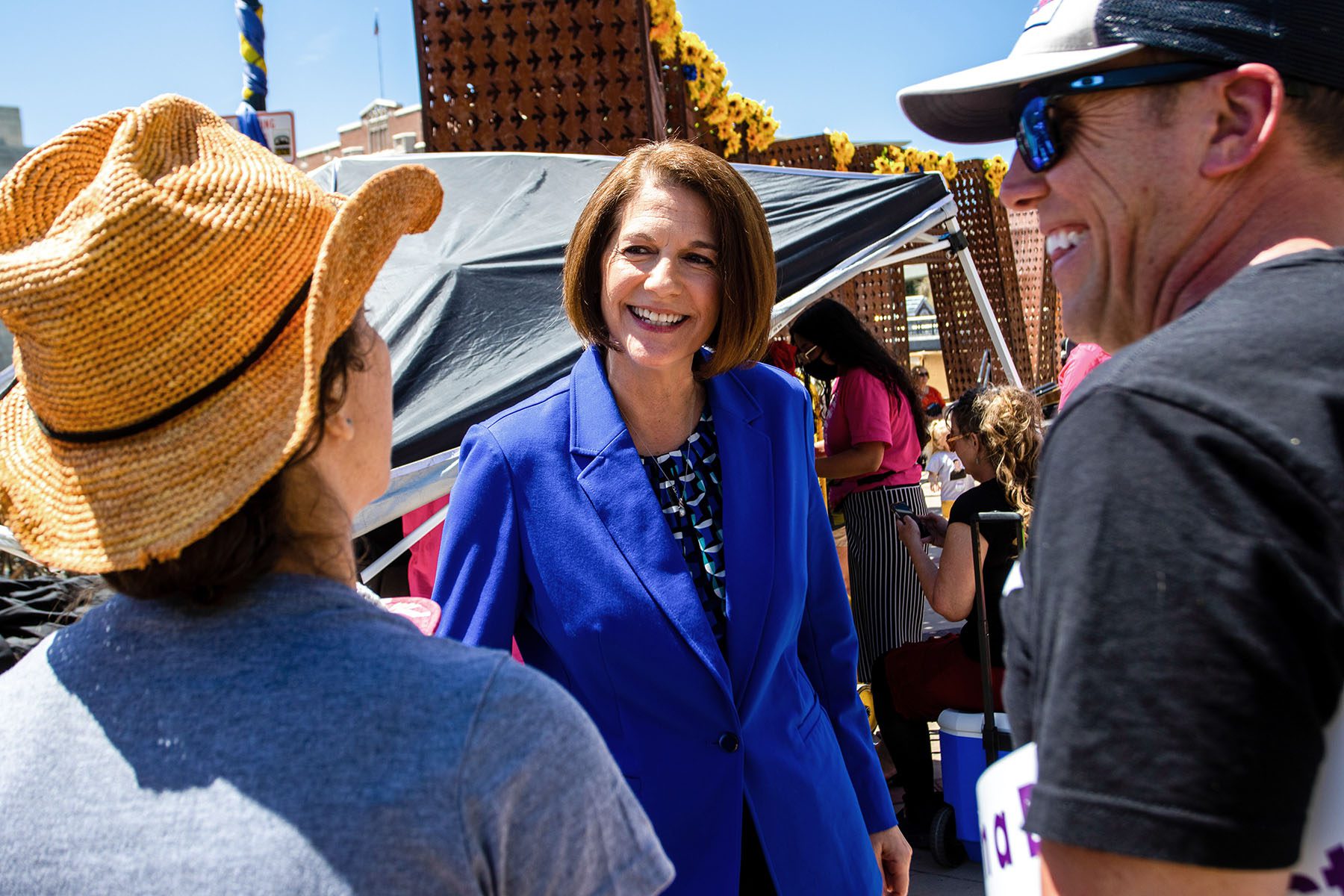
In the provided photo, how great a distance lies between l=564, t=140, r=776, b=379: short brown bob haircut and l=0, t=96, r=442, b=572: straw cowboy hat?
46.0 inches

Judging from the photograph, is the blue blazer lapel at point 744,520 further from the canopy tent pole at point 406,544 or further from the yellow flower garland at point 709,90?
the yellow flower garland at point 709,90

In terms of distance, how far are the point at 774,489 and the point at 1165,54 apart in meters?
1.11

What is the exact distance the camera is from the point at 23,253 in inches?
33.4

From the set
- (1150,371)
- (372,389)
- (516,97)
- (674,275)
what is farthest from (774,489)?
(516,97)

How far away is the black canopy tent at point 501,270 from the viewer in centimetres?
293

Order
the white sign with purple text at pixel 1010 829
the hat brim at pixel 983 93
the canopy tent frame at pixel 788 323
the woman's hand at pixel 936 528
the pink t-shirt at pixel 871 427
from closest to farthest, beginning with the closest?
1. the white sign with purple text at pixel 1010 829
2. the hat brim at pixel 983 93
3. the canopy tent frame at pixel 788 323
4. the woman's hand at pixel 936 528
5. the pink t-shirt at pixel 871 427

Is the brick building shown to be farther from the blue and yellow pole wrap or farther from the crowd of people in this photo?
the crowd of people

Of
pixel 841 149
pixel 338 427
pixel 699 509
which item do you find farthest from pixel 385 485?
pixel 841 149

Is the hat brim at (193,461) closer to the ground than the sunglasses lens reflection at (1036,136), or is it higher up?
closer to the ground

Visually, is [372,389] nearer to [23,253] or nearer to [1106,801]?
[23,253]

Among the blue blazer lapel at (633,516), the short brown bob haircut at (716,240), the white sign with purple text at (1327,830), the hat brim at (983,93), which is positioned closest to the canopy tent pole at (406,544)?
the short brown bob haircut at (716,240)

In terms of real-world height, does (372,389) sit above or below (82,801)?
above

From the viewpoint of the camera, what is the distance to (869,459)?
14.3ft

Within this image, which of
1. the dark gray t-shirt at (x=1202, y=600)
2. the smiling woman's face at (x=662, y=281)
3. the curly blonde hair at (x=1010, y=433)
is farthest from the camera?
the curly blonde hair at (x=1010, y=433)
